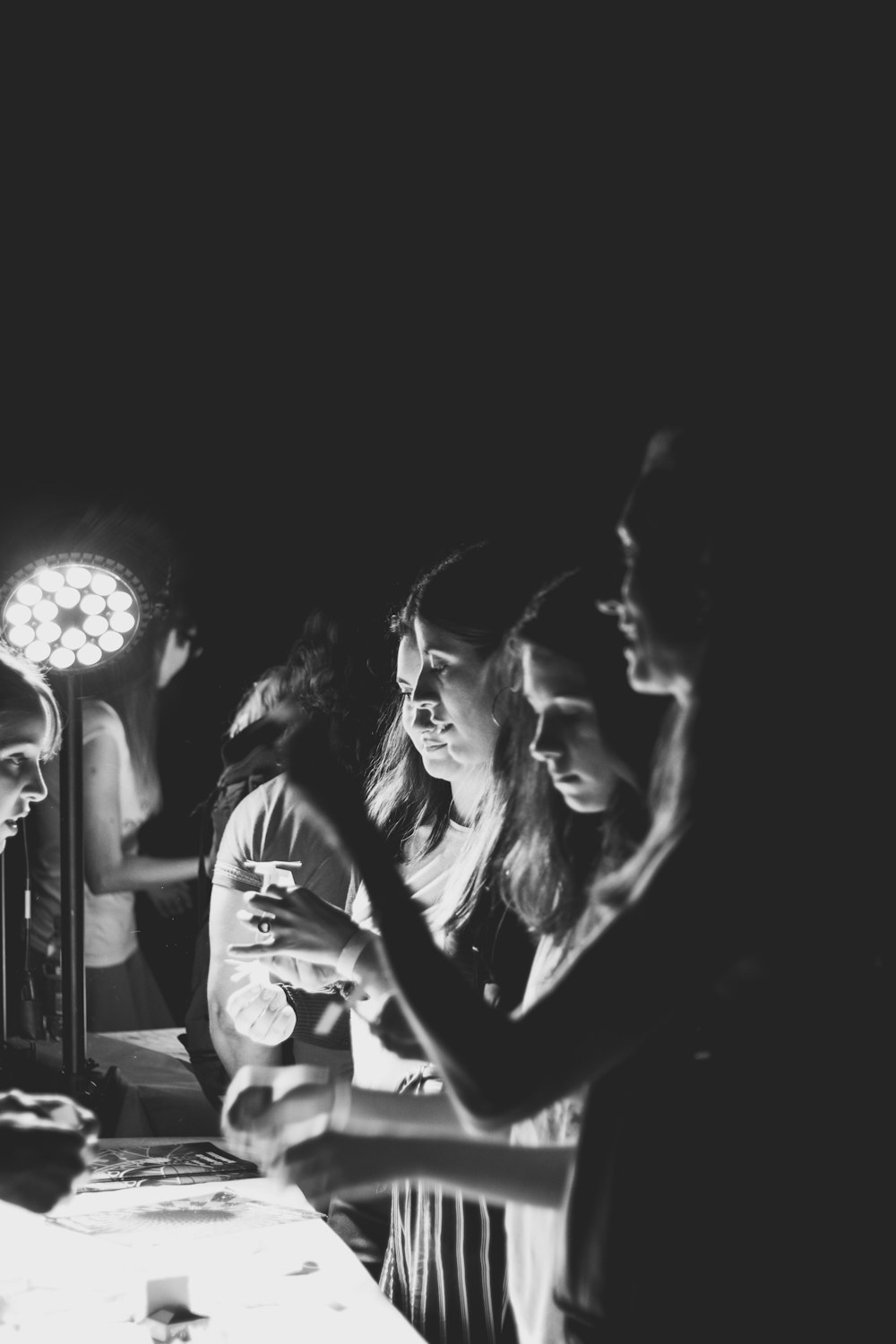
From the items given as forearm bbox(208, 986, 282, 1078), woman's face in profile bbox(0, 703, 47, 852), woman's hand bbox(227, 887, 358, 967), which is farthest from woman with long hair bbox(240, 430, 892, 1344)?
forearm bbox(208, 986, 282, 1078)

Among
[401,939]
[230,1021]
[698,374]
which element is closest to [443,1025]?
[401,939]

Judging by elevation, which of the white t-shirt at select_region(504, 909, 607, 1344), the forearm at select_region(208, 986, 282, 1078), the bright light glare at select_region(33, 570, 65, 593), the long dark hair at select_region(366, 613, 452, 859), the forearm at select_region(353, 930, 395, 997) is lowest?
the forearm at select_region(208, 986, 282, 1078)

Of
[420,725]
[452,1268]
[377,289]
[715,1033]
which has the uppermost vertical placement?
[377,289]

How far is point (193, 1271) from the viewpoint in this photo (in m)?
1.54

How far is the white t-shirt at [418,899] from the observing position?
1900 millimetres

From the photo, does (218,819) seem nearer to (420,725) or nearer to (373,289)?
(420,725)

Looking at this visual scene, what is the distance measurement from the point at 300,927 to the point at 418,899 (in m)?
0.23

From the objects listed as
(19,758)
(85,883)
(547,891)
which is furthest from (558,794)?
(85,883)

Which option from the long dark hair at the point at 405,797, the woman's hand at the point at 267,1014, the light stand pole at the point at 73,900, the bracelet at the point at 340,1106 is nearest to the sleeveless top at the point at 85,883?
the light stand pole at the point at 73,900

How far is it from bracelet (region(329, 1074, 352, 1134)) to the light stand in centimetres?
170

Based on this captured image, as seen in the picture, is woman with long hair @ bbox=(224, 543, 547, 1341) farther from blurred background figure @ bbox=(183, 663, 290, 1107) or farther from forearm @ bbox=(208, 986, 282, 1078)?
blurred background figure @ bbox=(183, 663, 290, 1107)

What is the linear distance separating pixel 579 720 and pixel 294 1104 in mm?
550

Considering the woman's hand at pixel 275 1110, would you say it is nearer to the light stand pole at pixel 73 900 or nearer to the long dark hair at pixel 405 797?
the long dark hair at pixel 405 797

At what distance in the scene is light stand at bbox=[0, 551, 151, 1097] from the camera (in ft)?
9.11
